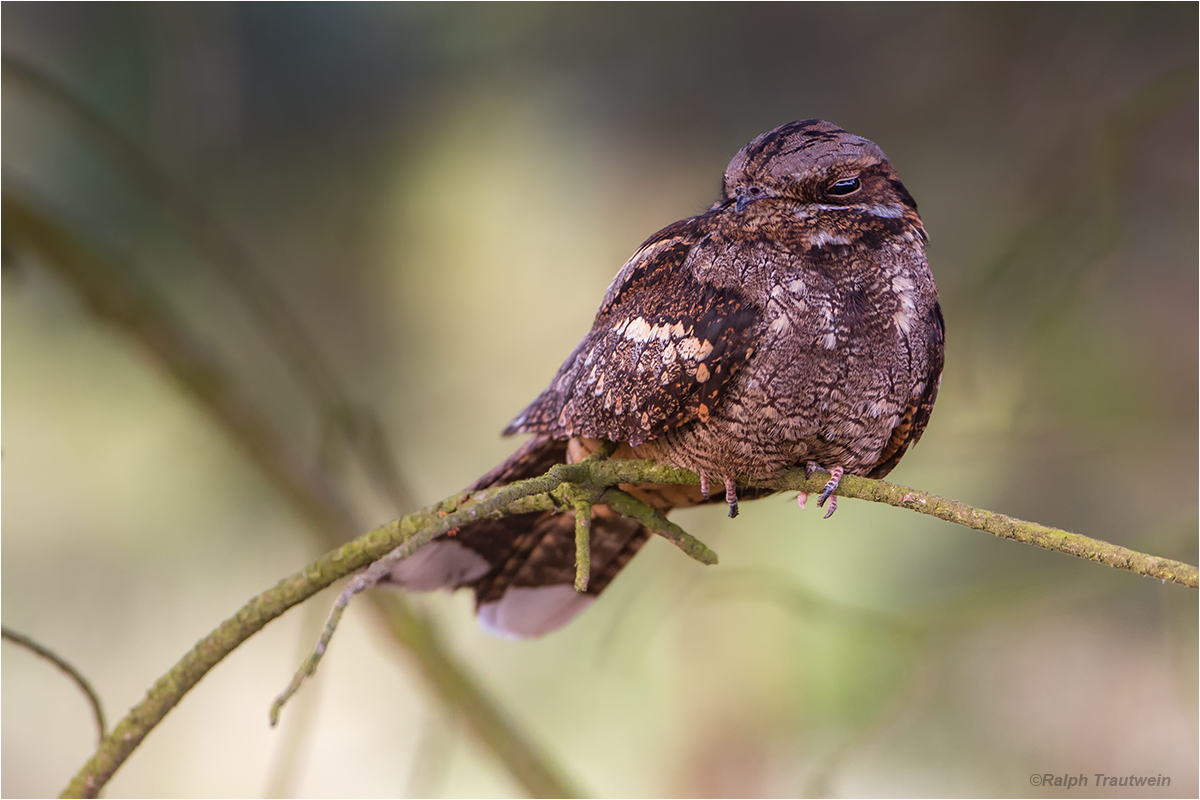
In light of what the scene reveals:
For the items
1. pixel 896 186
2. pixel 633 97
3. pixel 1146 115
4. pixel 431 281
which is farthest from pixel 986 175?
pixel 431 281

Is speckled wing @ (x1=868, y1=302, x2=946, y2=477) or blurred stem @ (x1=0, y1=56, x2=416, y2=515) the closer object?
speckled wing @ (x1=868, y1=302, x2=946, y2=477)

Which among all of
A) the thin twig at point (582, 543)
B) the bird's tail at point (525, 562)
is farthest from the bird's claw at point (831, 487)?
the bird's tail at point (525, 562)

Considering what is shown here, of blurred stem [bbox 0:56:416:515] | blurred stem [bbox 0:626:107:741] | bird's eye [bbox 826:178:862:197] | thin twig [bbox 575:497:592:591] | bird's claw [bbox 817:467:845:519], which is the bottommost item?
blurred stem [bbox 0:626:107:741]

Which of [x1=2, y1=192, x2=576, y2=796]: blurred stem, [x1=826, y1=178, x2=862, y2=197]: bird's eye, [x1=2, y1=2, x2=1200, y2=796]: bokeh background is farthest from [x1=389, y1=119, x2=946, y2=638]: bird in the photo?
[x1=2, y1=2, x2=1200, y2=796]: bokeh background

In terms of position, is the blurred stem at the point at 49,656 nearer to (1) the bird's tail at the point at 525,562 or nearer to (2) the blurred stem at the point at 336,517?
(2) the blurred stem at the point at 336,517

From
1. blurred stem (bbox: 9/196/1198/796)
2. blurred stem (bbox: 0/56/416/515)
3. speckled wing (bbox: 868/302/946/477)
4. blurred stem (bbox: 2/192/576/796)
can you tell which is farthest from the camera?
blurred stem (bbox: 2/192/576/796)

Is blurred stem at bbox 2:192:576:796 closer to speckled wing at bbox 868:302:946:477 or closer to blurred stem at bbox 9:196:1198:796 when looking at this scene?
blurred stem at bbox 9:196:1198:796
